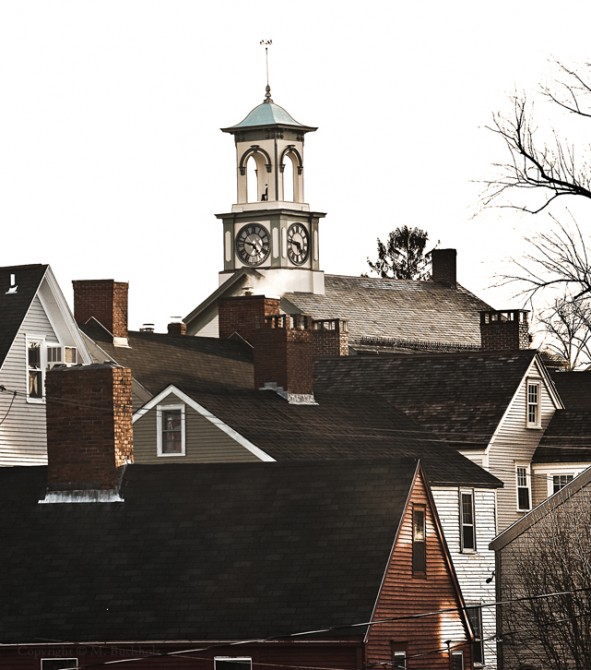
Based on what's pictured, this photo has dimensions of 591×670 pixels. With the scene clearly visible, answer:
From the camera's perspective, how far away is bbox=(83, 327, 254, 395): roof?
6203cm

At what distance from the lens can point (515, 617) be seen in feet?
156

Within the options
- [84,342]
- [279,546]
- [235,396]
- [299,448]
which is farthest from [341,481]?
[84,342]

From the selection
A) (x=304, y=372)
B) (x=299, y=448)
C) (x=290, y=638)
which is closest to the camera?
(x=290, y=638)

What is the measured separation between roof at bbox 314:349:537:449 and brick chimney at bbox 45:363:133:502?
20.9 m

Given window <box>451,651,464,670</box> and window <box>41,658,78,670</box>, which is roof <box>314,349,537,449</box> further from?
window <box>41,658,78,670</box>

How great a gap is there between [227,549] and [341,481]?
2.53 metres

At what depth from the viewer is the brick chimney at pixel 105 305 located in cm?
6369

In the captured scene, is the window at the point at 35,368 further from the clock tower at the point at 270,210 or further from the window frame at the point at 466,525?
the clock tower at the point at 270,210

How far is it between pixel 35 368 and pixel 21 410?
1.29 m

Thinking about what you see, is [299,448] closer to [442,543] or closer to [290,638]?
[442,543]

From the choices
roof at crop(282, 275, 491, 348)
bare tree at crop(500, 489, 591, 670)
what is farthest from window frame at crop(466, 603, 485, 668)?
roof at crop(282, 275, 491, 348)

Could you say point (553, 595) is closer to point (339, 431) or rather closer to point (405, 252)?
point (339, 431)

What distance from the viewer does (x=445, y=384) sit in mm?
65312

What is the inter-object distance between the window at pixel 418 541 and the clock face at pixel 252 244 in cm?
6319
